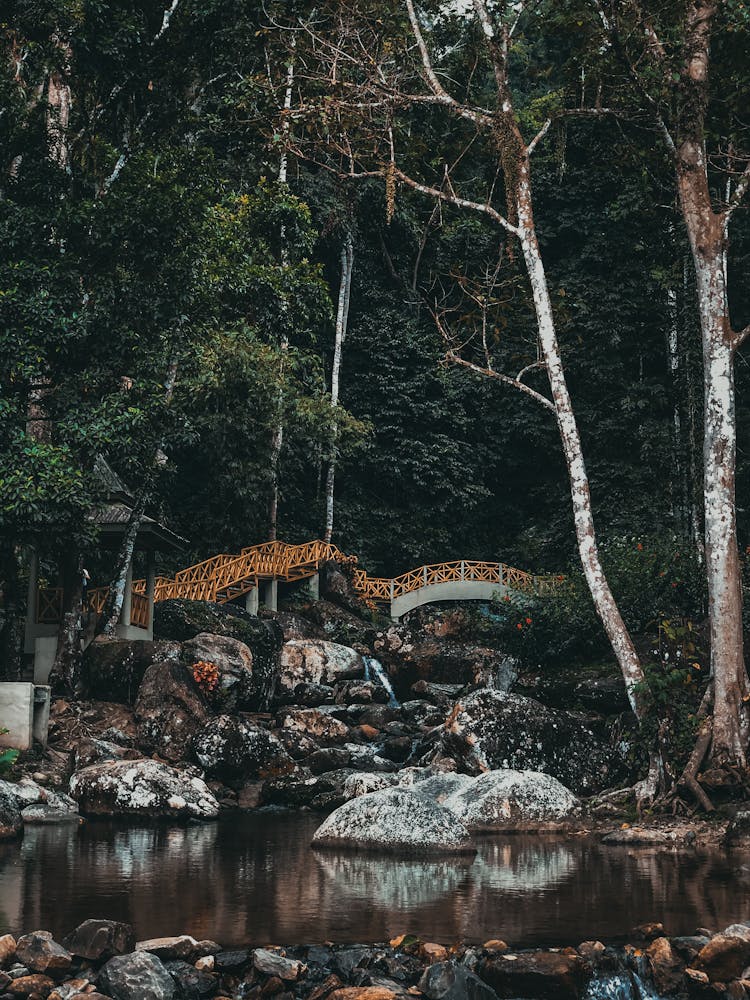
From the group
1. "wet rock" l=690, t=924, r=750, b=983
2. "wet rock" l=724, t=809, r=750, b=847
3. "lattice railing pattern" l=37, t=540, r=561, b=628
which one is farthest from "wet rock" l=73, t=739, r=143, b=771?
"wet rock" l=690, t=924, r=750, b=983

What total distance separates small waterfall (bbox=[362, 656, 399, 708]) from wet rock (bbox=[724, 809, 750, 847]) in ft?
41.6

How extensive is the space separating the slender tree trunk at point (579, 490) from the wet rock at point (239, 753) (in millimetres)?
5557

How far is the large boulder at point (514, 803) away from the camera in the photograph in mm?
13367

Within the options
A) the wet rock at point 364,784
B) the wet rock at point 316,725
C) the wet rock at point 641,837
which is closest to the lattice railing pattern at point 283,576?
the wet rock at point 316,725

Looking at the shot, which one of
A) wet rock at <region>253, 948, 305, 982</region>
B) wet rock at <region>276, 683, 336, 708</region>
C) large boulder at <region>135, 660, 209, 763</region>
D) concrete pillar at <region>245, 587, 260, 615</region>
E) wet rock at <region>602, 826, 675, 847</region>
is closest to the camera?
wet rock at <region>253, 948, 305, 982</region>

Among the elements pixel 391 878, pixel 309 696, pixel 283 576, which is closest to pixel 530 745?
pixel 391 878

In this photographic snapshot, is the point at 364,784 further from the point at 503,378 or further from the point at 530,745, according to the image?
the point at 503,378

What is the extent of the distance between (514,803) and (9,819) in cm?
597

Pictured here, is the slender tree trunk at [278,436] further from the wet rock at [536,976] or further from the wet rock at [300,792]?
the wet rock at [536,976]

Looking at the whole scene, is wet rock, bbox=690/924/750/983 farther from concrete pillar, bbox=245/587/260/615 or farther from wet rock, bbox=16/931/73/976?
concrete pillar, bbox=245/587/260/615

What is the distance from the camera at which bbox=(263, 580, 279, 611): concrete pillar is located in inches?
1283

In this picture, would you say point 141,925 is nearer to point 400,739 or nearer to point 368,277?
point 400,739

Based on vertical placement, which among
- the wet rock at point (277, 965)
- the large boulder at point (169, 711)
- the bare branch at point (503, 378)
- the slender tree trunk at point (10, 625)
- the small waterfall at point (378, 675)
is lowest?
the wet rock at point (277, 965)

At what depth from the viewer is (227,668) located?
876 inches
